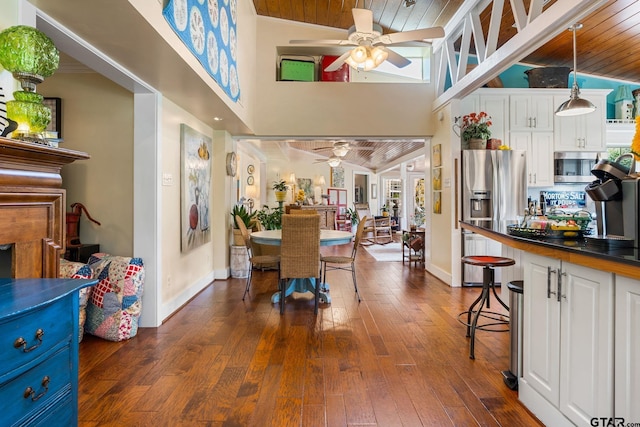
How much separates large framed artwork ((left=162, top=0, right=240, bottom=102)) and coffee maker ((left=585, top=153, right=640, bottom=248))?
2.56 m

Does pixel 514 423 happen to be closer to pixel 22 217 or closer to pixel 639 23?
pixel 22 217

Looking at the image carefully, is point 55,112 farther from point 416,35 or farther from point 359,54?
point 416,35

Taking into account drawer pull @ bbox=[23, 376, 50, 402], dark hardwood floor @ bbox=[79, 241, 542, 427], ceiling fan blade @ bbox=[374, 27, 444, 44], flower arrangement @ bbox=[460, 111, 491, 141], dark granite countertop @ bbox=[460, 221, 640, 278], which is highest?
ceiling fan blade @ bbox=[374, 27, 444, 44]

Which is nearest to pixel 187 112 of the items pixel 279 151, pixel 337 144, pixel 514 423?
pixel 514 423

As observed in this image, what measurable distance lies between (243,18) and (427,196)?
3.72 m

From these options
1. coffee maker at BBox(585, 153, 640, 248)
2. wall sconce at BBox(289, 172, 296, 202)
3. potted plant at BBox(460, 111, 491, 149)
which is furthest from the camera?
wall sconce at BBox(289, 172, 296, 202)

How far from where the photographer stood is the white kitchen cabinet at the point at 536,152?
5.06 m

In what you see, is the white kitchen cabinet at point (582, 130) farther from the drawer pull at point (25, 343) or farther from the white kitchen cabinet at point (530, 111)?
the drawer pull at point (25, 343)

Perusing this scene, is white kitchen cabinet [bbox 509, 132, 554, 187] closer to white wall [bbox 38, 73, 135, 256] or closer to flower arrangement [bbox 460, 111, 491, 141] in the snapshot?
flower arrangement [bbox 460, 111, 491, 141]

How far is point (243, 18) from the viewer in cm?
443

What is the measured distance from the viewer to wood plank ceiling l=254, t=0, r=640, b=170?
3.79 meters

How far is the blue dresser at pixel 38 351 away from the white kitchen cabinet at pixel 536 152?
5457 millimetres

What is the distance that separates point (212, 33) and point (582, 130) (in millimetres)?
5149

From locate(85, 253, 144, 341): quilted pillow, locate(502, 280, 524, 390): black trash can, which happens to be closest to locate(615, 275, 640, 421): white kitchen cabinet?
locate(502, 280, 524, 390): black trash can
